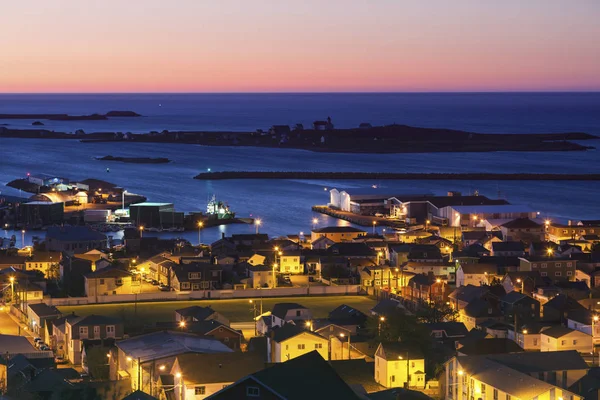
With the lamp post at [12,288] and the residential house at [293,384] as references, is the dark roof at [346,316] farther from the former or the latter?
the residential house at [293,384]

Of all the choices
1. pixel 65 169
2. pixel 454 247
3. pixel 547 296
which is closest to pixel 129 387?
pixel 547 296

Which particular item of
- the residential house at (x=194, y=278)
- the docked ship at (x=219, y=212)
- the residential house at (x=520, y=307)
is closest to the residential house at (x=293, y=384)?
the residential house at (x=520, y=307)

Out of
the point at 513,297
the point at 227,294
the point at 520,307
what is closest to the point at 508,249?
the point at 513,297

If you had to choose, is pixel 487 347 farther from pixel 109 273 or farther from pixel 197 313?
pixel 109 273

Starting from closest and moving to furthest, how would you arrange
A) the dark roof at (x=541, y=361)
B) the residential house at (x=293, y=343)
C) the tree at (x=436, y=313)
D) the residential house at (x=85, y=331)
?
the dark roof at (x=541, y=361) → the residential house at (x=293, y=343) → the residential house at (x=85, y=331) → the tree at (x=436, y=313)

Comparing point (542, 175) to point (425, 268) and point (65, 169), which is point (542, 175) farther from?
point (425, 268)

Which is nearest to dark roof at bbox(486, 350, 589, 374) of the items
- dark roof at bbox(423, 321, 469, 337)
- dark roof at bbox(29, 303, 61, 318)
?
dark roof at bbox(423, 321, 469, 337)
